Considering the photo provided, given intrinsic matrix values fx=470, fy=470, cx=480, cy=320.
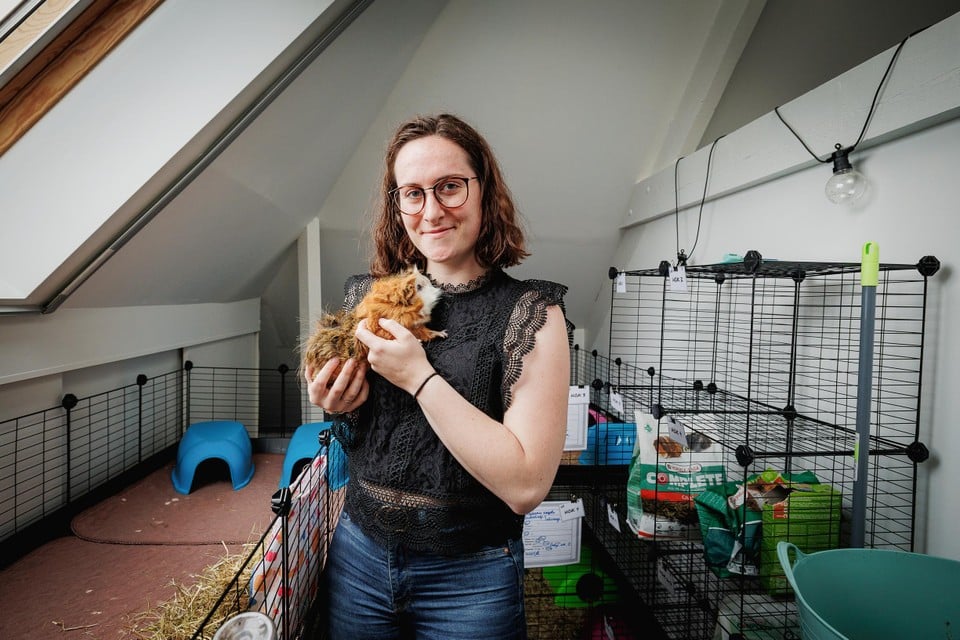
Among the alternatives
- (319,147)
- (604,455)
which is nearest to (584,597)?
(604,455)

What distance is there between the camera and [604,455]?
2.15 m

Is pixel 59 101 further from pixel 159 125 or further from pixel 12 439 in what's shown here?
pixel 12 439

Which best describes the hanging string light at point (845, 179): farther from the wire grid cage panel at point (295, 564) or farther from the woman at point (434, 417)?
the wire grid cage panel at point (295, 564)

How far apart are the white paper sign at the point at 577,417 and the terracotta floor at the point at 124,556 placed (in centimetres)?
130

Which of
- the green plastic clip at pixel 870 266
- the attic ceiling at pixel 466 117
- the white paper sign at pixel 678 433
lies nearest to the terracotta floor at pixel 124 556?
the attic ceiling at pixel 466 117

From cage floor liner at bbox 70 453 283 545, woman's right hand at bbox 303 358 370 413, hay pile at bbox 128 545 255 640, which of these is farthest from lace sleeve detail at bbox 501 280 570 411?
cage floor liner at bbox 70 453 283 545

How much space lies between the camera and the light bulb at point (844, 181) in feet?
4.90

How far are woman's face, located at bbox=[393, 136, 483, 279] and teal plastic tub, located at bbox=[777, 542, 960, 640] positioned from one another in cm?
96

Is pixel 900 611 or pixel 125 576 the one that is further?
pixel 125 576

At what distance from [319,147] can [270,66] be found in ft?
2.78

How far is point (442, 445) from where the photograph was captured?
0.73 metres

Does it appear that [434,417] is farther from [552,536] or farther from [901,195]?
[901,195]

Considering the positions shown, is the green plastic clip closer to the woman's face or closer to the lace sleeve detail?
the lace sleeve detail

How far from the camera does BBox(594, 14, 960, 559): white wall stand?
1.22 metres
